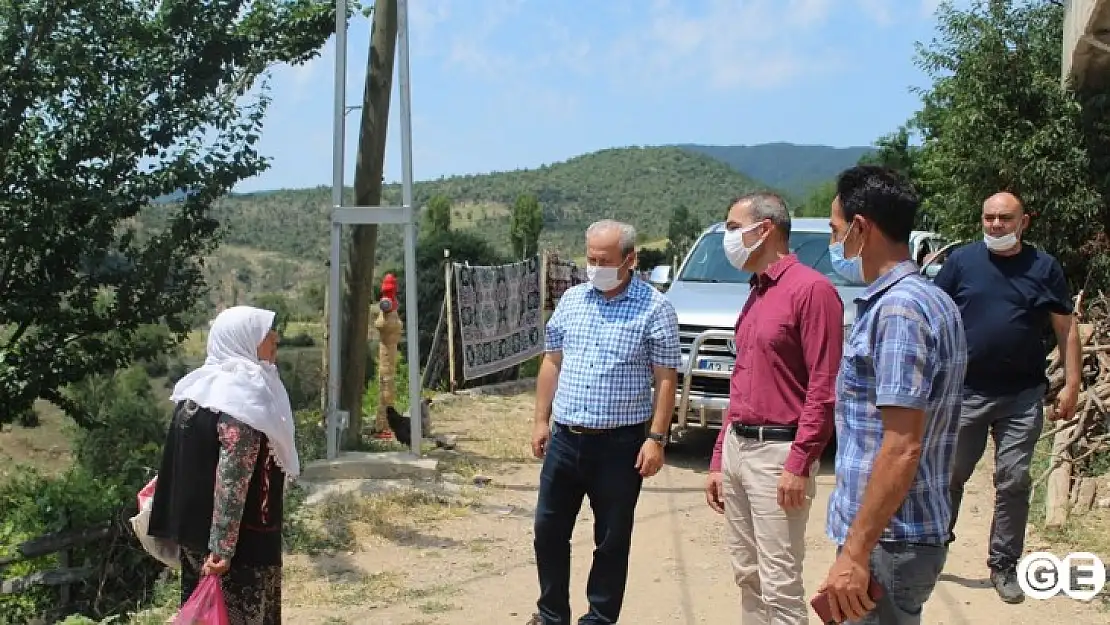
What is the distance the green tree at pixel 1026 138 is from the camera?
11.3m

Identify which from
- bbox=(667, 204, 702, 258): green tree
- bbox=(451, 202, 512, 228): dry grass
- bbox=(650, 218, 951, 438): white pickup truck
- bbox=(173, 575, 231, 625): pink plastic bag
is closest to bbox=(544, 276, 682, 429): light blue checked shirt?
bbox=(173, 575, 231, 625): pink plastic bag

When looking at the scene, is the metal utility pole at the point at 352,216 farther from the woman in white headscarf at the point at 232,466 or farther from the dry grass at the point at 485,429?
the woman in white headscarf at the point at 232,466

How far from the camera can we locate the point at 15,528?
26.9ft

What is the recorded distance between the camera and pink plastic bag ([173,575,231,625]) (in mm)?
3395

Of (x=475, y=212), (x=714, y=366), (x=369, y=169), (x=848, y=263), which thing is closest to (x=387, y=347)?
(x=369, y=169)

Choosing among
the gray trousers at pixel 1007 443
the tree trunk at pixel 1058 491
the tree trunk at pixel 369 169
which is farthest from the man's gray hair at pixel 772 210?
the tree trunk at pixel 369 169

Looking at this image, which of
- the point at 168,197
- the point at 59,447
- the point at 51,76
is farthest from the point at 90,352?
the point at 59,447

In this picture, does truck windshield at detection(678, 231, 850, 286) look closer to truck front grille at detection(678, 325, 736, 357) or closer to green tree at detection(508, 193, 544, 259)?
truck front grille at detection(678, 325, 736, 357)

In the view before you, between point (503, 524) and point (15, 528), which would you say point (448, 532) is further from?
point (15, 528)

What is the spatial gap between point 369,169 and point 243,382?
524 cm

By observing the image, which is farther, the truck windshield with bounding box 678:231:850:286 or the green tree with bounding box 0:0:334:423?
the green tree with bounding box 0:0:334:423

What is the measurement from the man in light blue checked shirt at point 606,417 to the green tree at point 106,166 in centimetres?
877

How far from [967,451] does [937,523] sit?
273cm

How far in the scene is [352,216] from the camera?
26.5ft
